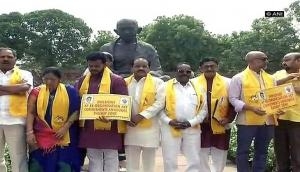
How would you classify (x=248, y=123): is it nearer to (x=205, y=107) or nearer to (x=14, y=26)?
(x=205, y=107)

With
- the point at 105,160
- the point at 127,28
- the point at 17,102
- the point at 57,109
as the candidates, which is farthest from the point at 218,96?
the point at 17,102

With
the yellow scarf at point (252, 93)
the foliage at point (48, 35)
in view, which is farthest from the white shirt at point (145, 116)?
the foliage at point (48, 35)

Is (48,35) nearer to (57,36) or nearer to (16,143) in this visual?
(57,36)

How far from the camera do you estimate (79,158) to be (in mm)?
4926

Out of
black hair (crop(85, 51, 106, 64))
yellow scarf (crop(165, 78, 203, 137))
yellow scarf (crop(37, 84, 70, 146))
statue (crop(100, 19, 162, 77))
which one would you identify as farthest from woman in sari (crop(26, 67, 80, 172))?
statue (crop(100, 19, 162, 77))

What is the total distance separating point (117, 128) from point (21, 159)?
3.83ft

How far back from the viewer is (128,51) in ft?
20.5

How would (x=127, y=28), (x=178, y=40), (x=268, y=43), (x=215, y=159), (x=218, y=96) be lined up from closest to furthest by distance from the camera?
(x=218, y=96), (x=215, y=159), (x=127, y=28), (x=268, y=43), (x=178, y=40)

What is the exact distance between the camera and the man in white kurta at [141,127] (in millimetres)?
4930

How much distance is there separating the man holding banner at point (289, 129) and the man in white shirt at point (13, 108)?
9.92ft

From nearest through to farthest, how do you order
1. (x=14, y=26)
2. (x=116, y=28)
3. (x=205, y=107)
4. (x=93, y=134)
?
(x=93, y=134) < (x=205, y=107) < (x=116, y=28) < (x=14, y=26)

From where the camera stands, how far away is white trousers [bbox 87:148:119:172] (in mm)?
4871

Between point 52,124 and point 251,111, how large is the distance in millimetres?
2284

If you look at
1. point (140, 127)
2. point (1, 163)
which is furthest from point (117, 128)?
point (1, 163)
